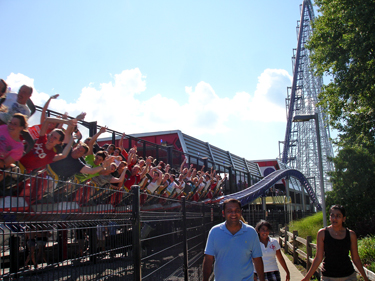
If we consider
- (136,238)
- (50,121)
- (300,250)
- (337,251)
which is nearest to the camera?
(136,238)

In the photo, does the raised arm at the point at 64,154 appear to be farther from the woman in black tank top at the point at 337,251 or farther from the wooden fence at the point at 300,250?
the wooden fence at the point at 300,250

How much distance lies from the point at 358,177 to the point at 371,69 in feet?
18.5

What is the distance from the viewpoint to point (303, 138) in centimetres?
4672

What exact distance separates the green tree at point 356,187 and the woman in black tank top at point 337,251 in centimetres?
1114

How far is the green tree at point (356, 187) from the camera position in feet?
50.9

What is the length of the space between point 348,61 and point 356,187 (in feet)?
17.8

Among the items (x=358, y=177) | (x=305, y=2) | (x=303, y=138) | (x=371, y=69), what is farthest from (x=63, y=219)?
(x=305, y=2)

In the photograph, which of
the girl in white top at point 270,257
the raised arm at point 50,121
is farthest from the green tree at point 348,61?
the raised arm at point 50,121

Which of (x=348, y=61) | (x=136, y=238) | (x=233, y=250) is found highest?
(x=348, y=61)

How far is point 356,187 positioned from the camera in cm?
1642

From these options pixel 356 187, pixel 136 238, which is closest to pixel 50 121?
pixel 136 238

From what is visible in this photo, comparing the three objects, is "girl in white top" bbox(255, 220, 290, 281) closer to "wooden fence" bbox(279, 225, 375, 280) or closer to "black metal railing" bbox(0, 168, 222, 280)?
"wooden fence" bbox(279, 225, 375, 280)

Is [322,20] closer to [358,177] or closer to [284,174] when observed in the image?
[358,177]

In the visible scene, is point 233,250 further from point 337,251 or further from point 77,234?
point 77,234
